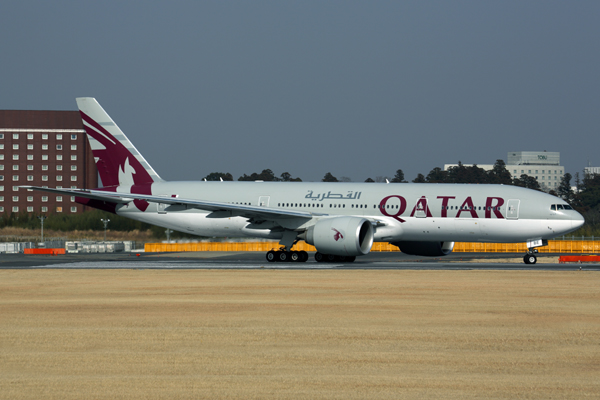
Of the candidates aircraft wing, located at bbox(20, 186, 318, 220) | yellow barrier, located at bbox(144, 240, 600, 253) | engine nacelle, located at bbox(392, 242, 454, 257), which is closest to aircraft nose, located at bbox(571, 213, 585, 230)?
engine nacelle, located at bbox(392, 242, 454, 257)

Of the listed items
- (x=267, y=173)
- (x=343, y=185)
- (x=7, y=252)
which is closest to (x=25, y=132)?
(x=267, y=173)

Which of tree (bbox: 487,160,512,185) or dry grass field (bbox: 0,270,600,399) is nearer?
dry grass field (bbox: 0,270,600,399)

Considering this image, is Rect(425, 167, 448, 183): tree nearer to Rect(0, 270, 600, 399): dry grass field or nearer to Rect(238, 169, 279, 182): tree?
Rect(238, 169, 279, 182): tree

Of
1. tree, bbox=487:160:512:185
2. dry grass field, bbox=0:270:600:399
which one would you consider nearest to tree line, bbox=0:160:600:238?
tree, bbox=487:160:512:185

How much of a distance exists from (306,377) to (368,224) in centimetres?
2697

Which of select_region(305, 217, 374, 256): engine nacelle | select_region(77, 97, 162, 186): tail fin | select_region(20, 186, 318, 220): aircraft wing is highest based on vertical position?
select_region(77, 97, 162, 186): tail fin

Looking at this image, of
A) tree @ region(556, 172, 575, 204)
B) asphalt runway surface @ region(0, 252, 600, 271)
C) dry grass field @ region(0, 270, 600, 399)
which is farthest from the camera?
tree @ region(556, 172, 575, 204)

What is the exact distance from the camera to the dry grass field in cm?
992

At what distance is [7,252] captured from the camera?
186 feet

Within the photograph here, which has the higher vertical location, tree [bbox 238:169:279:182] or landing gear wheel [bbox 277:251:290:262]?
tree [bbox 238:169:279:182]

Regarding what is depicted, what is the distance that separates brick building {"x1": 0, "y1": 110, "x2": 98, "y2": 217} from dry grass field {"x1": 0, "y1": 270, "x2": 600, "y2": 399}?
489ft

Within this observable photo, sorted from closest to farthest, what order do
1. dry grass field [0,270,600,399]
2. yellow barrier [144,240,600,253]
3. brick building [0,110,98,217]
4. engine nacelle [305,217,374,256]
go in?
dry grass field [0,270,600,399]
engine nacelle [305,217,374,256]
yellow barrier [144,240,600,253]
brick building [0,110,98,217]

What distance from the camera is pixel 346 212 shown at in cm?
3897

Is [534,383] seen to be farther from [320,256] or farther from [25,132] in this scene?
[25,132]
